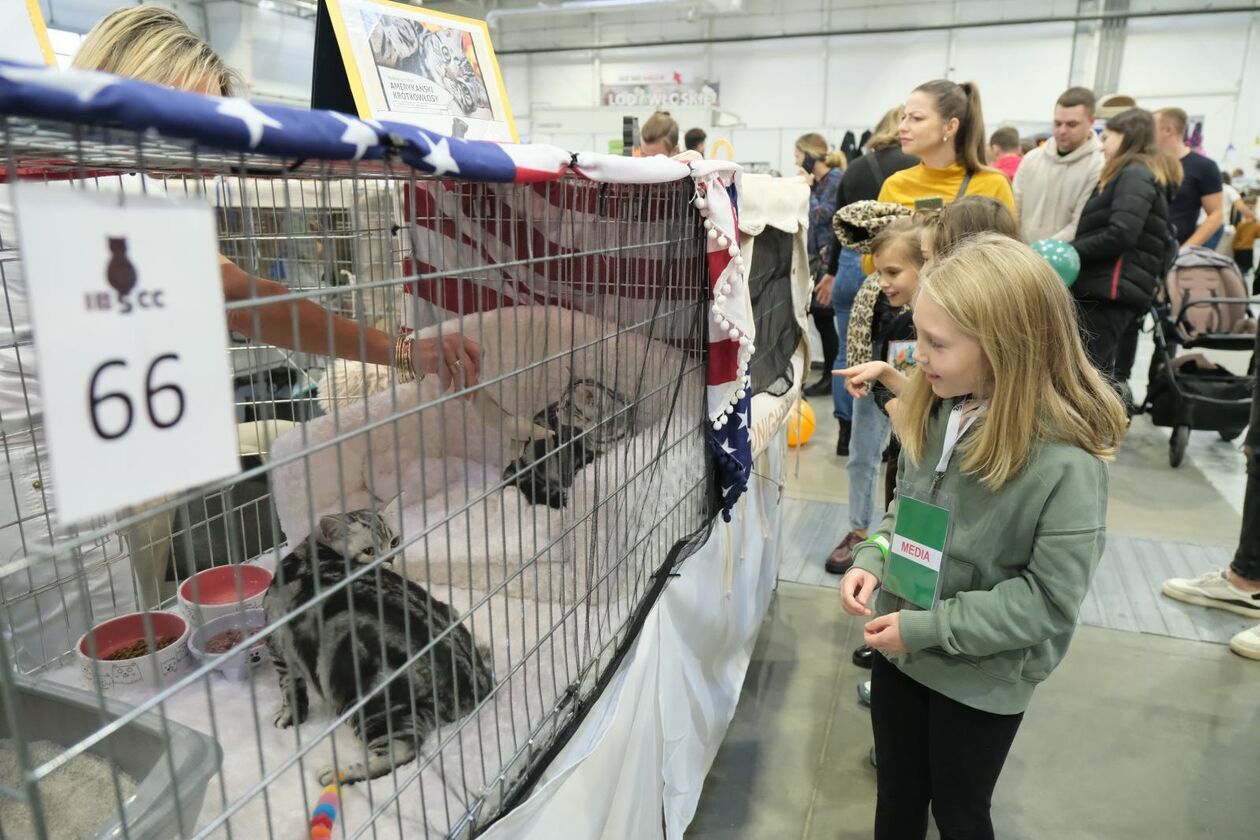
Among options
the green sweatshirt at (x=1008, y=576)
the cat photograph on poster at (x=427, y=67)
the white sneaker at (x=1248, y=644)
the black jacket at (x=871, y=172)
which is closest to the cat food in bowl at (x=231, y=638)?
the cat photograph on poster at (x=427, y=67)

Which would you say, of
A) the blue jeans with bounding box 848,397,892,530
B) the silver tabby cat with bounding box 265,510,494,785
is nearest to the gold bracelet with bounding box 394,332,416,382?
the silver tabby cat with bounding box 265,510,494,785

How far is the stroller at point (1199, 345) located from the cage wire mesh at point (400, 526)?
295 centimetres

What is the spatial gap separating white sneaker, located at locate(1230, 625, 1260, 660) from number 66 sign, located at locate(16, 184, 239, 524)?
8.31ft

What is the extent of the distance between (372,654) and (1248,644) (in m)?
2.29

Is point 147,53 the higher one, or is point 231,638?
point 147,53

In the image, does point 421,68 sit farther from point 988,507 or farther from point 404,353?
point 988,507

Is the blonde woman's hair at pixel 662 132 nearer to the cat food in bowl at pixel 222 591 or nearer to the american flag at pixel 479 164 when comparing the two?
the american flag at pixel 479 164

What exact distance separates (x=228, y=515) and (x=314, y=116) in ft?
1.00

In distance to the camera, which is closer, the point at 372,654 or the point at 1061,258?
the point at 372,654

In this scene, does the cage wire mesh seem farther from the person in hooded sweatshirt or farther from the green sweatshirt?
the person in hooded sweatshirt

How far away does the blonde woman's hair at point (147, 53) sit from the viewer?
4.18 ft

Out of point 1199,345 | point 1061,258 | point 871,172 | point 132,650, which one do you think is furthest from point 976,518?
point 1199,345

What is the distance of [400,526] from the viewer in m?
0.73

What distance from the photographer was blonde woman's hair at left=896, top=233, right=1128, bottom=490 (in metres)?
1.05
